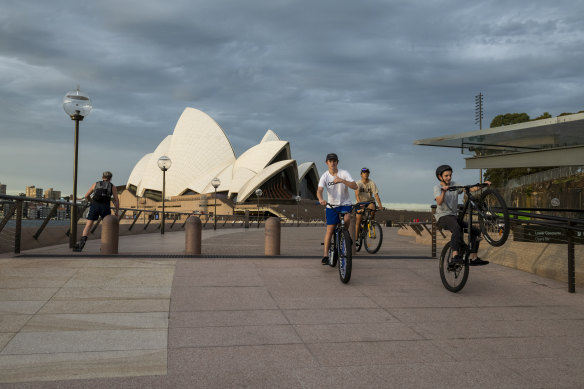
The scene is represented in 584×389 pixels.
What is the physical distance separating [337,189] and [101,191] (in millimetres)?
5175

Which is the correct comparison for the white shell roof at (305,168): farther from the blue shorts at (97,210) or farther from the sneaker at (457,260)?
the sneaker at (457,260)

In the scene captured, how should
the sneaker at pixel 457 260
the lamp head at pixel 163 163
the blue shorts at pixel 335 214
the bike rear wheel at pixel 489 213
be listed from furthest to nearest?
the lamp head at pixel 163 163, the blue shorts at pixel 335 214, the sneaker at pixel 457 260, the bike rear wheel at pixel 489 213

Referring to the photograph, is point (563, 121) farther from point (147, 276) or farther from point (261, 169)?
point (261, 169)

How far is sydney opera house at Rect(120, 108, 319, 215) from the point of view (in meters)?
69.4

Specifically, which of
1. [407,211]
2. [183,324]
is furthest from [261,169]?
[183,324]

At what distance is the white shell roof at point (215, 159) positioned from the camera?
69125mm

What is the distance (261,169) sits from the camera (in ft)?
227

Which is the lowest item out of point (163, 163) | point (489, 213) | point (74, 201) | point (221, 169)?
point (489, 213)

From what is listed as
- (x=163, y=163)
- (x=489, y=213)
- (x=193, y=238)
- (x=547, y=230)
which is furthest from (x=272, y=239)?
(x=163, y=163)

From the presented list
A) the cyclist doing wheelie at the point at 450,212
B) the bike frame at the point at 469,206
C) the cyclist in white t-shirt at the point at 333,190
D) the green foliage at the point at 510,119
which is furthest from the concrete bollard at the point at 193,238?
the green foliage at the point at 510,119

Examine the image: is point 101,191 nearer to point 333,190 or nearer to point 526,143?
point 333,190

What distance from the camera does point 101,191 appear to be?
988 cm

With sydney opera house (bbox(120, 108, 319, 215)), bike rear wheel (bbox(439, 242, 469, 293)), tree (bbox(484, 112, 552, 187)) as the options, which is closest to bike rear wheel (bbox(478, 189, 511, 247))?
bike rear wheel (bbox(439, 242, 469, 293))

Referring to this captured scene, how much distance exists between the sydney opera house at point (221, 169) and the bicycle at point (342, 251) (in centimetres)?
5968
